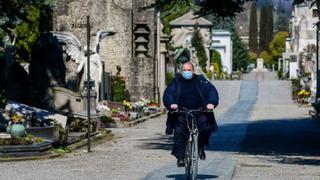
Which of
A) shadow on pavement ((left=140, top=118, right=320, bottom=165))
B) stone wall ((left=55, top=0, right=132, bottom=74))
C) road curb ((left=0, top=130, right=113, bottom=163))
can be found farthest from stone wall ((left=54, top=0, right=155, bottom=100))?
road curb ((left=0, top=130, right=113, bottom=163))

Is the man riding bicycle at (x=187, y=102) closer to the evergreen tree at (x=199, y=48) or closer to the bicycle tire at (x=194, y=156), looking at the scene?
the bicycle tire at (x=194, y=156)

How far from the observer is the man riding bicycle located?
14.8m

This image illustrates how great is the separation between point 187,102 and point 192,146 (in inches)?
25.9

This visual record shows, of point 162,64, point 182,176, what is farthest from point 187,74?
point 162,64

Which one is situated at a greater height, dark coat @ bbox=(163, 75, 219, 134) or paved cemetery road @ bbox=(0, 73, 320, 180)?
dark coat @ bbox=(163, 75, 219, 134)

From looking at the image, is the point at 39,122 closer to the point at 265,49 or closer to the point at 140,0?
the point at 140,0

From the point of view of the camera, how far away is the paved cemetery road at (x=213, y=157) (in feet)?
56.5

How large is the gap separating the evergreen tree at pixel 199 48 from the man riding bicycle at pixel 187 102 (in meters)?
85.1

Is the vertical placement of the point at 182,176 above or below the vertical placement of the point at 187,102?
below

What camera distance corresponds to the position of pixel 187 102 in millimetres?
14883

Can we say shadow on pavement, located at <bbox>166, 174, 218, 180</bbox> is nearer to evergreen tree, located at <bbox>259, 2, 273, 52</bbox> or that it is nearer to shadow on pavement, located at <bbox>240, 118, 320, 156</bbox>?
shadow on pavement, located at <bbox>240, 118, 320, 156</bbox>

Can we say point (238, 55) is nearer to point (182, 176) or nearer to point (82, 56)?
point (82, 56)

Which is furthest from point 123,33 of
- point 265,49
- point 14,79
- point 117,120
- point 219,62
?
point 265,49

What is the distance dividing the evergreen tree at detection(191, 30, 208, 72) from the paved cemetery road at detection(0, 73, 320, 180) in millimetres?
57459
